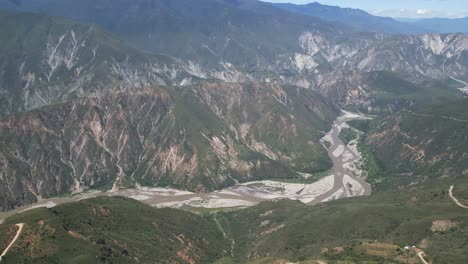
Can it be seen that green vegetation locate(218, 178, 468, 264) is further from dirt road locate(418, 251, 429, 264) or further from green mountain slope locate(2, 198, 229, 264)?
green mountain slope locate(2, 198, 229, 264)

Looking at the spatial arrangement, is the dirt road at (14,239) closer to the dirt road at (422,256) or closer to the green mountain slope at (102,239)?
the green mountain slope at (102,239)

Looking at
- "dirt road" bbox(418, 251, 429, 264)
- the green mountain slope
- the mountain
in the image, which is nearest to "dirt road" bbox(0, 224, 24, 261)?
the mountain

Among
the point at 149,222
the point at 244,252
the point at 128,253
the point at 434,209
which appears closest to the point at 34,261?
the point at 128,253

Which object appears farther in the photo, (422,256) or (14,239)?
(14,239)

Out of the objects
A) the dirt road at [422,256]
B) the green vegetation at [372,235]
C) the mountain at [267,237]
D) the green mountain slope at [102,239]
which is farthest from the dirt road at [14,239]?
the dirt road at [422,256]

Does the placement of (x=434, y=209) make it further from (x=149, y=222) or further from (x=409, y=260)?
(x=149, y=222)

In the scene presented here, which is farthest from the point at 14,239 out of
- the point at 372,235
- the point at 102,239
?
the point at 372,235

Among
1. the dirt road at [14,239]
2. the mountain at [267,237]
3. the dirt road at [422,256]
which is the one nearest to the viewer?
the dirt road at [422,256]

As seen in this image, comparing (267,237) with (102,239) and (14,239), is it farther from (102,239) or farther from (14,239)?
(14,239)
